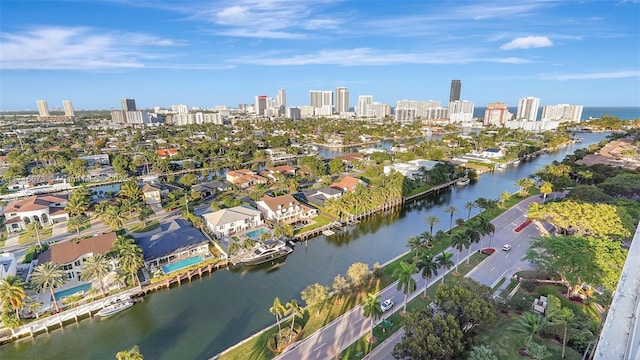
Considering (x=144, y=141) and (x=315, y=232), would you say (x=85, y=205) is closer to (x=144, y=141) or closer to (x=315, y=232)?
(x=315, y=232)

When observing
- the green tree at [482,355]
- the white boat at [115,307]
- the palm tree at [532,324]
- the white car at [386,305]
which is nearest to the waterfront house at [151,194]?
the white boat at [115,307]

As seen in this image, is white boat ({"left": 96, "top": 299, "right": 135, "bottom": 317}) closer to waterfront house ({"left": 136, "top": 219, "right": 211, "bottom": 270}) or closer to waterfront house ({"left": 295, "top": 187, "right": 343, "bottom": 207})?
waterfront house ({"left": 136, "top": 219, "right": 211, "bottom": 270})

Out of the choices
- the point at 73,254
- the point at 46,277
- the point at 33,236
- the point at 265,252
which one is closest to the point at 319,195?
the point at 265,252

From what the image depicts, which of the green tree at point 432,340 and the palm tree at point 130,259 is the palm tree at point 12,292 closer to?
the palm tree at point 130,259

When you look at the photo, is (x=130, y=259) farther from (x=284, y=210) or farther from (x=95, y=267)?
(x=284, y=210)

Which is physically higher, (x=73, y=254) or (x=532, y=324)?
(x=532, y=324)

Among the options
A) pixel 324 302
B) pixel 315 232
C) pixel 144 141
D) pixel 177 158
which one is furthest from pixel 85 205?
pixel 144 141

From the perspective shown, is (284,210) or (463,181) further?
(463,181)
